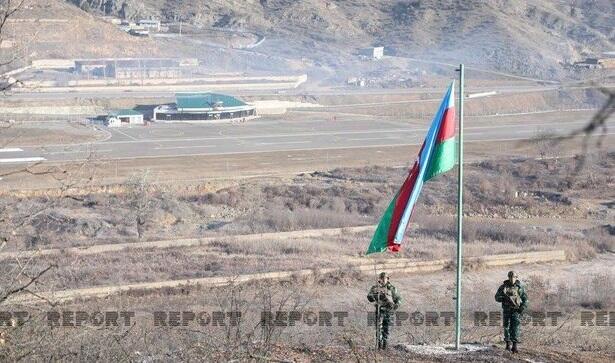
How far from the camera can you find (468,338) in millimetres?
11742

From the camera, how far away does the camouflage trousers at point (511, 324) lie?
9.14 metres

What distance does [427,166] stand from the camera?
9039mm

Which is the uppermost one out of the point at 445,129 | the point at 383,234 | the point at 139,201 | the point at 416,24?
the point at 416,24

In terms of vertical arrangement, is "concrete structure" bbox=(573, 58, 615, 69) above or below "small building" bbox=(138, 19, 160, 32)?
below

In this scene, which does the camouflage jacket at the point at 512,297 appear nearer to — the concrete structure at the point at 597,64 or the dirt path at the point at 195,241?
the dirt path at the point at 195,241

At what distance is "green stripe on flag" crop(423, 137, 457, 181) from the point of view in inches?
352

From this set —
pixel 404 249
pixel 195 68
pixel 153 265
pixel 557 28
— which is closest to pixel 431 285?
pixel 404 249

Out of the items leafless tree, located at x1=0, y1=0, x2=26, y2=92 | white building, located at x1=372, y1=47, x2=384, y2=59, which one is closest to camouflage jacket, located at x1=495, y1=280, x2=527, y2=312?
leafless tree, located at x1=0, y1=0, x2=26, y2=92

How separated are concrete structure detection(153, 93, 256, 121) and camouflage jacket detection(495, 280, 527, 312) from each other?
43.7 metres

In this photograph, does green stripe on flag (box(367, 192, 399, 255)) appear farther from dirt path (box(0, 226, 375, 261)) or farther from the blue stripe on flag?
dirt path (box(0, 226, 375, 261))

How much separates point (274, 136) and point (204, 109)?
7968mm

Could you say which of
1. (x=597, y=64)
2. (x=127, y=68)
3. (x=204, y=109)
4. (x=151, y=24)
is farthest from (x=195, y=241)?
(x=151, y=24)

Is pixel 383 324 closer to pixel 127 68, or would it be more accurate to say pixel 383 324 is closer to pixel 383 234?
pixel 383 234

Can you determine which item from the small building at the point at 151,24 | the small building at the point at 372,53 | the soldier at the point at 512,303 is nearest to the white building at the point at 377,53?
the small building at the point at 372,53
